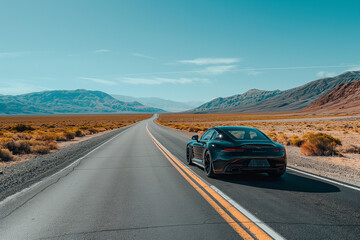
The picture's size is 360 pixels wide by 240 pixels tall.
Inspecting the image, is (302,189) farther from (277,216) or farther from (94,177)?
(94,177)

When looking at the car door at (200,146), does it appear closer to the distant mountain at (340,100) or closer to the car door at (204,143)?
the car door at (204,143)

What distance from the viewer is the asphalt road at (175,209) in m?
3.99

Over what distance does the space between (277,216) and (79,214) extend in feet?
10.9

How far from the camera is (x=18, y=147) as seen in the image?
636 inches

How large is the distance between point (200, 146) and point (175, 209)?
3.95 metres

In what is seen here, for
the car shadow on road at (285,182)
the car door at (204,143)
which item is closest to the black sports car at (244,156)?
the car shadow on road at (285,182)

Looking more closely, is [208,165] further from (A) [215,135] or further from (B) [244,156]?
(B) [244,156]

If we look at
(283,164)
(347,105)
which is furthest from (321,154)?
(347,105)

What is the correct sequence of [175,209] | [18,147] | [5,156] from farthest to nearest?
1. [18,147]
2. [5,156]
3. [175,209]

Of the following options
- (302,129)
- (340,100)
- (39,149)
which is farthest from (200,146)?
(340,100)

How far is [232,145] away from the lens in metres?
7.16

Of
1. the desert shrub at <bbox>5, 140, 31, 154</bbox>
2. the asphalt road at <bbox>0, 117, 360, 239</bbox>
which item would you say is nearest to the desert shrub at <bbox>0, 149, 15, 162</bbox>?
the desert shrub at <bbox>5, 140, 31, 154</bbox>

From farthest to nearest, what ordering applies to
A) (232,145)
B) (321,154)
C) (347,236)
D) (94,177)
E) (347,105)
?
(347,105), (321,154), (94,177), (232,145), (347,236)

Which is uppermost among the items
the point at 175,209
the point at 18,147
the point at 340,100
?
the point at 340,100
